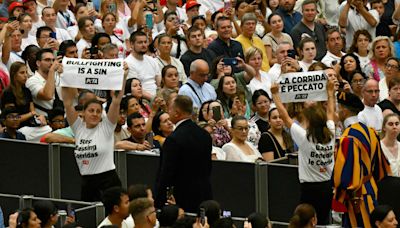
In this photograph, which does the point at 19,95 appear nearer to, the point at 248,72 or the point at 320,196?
the point at 248,72

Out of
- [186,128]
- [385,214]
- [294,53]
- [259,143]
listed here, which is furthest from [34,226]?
[294,53]

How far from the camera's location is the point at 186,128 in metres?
18.0

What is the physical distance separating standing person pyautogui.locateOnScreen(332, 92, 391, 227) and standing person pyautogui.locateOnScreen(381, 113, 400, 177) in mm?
755

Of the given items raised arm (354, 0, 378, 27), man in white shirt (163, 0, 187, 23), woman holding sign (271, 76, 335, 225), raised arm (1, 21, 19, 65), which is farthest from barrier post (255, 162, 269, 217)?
man in white shirt (163, 0, 187, 23)

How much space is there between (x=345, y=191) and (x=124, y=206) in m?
2.80

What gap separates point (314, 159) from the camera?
18719mm

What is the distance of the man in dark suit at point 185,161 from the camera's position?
58.6 ft

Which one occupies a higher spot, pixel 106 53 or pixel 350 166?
pixel 106 53

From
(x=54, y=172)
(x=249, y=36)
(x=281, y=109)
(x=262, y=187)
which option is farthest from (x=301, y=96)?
(x=249, y=36)

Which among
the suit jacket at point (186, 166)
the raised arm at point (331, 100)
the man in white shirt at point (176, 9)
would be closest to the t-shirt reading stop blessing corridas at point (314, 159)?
the raised arm at point (331, 100)

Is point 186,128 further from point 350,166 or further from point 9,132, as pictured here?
point 9,132

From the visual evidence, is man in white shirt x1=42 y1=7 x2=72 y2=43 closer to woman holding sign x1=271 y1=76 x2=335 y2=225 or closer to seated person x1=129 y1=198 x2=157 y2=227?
woman holding sign x1=271 y1=76 x2=335 y2=225

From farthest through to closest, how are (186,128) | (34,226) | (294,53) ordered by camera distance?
(294,53) → (186,128) → (34,226)

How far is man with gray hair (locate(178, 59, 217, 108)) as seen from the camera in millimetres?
22156
